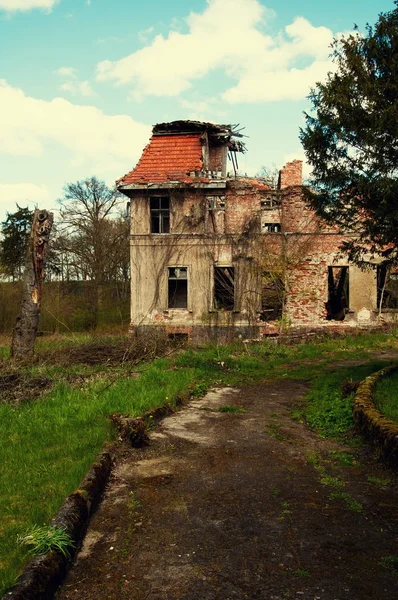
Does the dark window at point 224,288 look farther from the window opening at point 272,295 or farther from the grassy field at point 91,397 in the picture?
the grassy field at point 91,397

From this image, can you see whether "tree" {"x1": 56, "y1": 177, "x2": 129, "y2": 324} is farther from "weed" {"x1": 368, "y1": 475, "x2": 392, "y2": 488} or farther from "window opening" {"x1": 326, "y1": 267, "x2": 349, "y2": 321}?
"weed" {"x1": 368, "y1": 475, "x2": 392, "y2": 488}

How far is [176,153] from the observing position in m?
24.7

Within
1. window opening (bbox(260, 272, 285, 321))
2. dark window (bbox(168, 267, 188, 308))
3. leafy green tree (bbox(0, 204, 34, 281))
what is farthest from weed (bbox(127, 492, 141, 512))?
leafy green tree (bbox(0, 204, 34, 281))

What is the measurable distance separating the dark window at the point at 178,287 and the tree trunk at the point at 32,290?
27.4 feet

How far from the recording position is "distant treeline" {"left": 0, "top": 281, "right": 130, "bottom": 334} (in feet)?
99.1

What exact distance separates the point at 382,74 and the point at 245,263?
44.6 feet

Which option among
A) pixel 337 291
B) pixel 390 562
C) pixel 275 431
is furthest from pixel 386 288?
pixel 390 562

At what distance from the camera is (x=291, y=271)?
24.1m

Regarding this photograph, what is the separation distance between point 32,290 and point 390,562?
14.2 meters

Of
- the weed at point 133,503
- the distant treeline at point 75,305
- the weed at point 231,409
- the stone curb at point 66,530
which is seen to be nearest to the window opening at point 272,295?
the distant treeline at point 75,305

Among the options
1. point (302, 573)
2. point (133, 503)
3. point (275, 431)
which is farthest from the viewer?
point (275, 431)

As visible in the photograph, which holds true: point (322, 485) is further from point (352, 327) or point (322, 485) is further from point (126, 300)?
point (126, 300)

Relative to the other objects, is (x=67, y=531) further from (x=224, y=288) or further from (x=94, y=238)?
(x=94, y=238)

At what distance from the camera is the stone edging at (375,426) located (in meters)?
6.74
